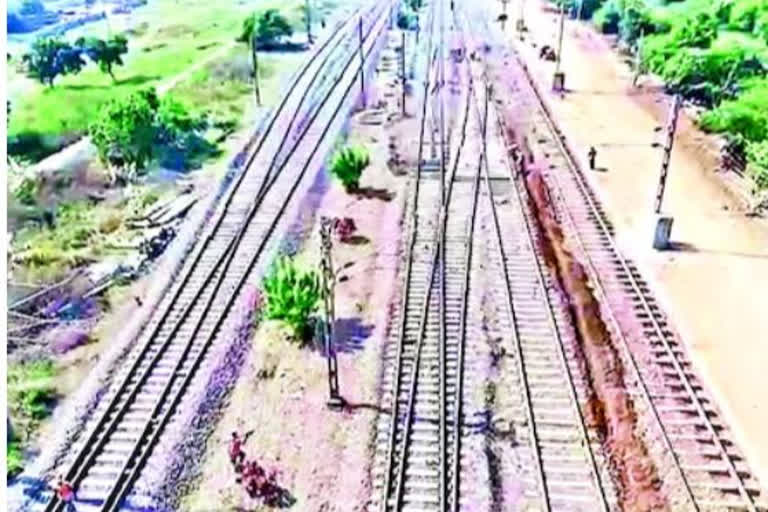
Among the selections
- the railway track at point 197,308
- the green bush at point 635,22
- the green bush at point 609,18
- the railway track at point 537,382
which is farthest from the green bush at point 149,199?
the green bush at point 609,18

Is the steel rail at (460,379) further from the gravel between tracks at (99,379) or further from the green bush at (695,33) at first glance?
the green bush at (695,33)

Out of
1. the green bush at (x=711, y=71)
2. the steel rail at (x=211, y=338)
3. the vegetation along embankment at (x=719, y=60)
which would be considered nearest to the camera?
the steel rail at (x=211, y=338)

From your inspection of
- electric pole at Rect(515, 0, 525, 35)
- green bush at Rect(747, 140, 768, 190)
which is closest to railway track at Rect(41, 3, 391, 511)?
green bush at Rect(747, 140, 768, 190)

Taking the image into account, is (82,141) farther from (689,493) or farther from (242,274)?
(689,493)

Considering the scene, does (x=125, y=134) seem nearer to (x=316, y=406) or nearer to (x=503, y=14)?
(x=316, y=406)

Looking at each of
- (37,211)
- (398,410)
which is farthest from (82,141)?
(398,410)

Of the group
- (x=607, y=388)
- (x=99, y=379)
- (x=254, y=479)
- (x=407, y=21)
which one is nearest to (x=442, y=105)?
(x=407, y=21)
